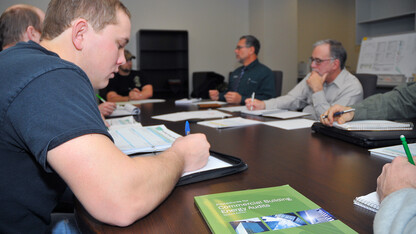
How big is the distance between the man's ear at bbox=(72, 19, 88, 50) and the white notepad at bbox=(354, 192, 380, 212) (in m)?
0.70

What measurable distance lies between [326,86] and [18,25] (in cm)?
229

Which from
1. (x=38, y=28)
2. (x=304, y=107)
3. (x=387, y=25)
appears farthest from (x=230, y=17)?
(x=38, y=28)

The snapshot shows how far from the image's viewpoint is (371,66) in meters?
4.14

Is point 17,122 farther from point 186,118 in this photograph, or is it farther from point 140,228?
point 186,118

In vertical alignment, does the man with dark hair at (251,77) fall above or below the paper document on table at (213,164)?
above

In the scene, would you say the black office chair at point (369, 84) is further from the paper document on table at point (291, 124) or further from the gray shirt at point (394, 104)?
the paper document on table at point (291, 124)

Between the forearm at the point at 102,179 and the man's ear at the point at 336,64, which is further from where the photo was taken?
the man's ear at the point at 336,64

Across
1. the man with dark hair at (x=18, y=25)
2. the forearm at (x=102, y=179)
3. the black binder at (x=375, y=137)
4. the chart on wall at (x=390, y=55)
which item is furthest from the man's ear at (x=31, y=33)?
the chart on wall at (x=390, y=55)

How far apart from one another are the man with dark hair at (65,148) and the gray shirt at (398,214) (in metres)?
0.38

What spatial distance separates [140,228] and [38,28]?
1.93 m

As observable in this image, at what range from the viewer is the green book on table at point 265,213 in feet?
1.59

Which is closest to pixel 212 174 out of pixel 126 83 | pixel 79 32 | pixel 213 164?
pixel 213 164

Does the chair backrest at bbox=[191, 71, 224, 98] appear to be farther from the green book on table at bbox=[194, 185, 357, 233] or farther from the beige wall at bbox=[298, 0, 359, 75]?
the green book on table at bbox=[194, 185, 357, 233]

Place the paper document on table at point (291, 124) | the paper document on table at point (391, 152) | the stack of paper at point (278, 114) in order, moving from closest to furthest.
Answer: the paper document on table at point (391, 152) < the paper document on table at point (291, 124) < the stack of paper at point (278, 114)
